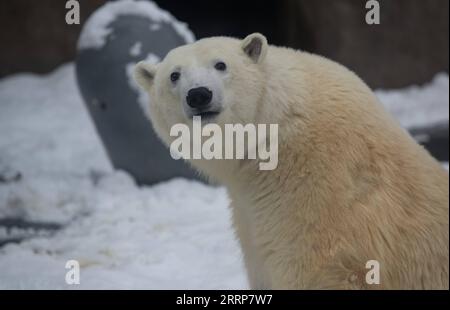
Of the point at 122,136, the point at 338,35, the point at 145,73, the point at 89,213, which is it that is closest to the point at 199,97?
the point at 145,73

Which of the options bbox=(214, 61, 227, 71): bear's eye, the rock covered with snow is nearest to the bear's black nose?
bbox=(214, 61, 227, 71): bear's eye

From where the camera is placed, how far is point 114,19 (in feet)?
18.2

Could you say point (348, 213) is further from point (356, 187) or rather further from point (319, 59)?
point (319, 59)

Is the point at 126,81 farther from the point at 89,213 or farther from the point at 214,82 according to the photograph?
the point at 214,82

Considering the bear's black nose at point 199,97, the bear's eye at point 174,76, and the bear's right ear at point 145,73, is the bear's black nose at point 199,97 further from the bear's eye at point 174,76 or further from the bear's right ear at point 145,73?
the bear's right ear at point 145,73

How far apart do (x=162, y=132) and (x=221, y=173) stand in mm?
265

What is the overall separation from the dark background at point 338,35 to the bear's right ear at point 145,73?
14.5 ft

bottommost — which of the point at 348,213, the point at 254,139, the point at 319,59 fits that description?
the point at 348,213

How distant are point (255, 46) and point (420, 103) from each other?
14.1 ft

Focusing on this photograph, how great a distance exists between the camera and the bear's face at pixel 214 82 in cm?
269

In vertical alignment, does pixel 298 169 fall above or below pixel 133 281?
above

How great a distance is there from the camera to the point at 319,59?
9.66ft

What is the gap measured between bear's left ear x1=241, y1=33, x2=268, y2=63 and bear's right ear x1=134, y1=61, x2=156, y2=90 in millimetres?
390
